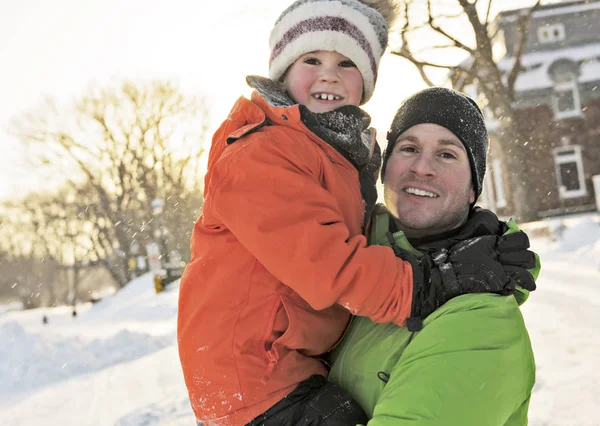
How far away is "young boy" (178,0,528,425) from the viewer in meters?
1.88

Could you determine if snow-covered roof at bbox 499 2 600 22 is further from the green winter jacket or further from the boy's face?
the green winter jacket

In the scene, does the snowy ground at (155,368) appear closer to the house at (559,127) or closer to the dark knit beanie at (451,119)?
the dark knit beanie at (451,119)

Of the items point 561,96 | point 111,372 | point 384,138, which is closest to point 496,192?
point 561,96

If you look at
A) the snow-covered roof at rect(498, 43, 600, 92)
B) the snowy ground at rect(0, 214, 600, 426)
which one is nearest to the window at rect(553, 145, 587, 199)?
the snow-covered roof at rect(498, 43, 600, 92)

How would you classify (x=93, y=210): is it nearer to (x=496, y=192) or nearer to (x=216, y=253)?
(x=496, y=192)

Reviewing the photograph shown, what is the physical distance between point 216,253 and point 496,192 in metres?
29.1

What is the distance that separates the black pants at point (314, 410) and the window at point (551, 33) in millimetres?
32422

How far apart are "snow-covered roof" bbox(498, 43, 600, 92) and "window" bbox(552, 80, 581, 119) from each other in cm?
45

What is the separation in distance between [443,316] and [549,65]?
2938cm

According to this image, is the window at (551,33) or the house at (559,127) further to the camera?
the window at (551,33)

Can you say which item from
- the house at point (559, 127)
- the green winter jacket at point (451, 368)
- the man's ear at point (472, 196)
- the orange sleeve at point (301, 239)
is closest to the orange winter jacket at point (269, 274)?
the orange sleeve at point (301, 239)

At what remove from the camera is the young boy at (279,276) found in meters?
1.88

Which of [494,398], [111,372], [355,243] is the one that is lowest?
[111,372]

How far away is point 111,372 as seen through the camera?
27.1 ft
